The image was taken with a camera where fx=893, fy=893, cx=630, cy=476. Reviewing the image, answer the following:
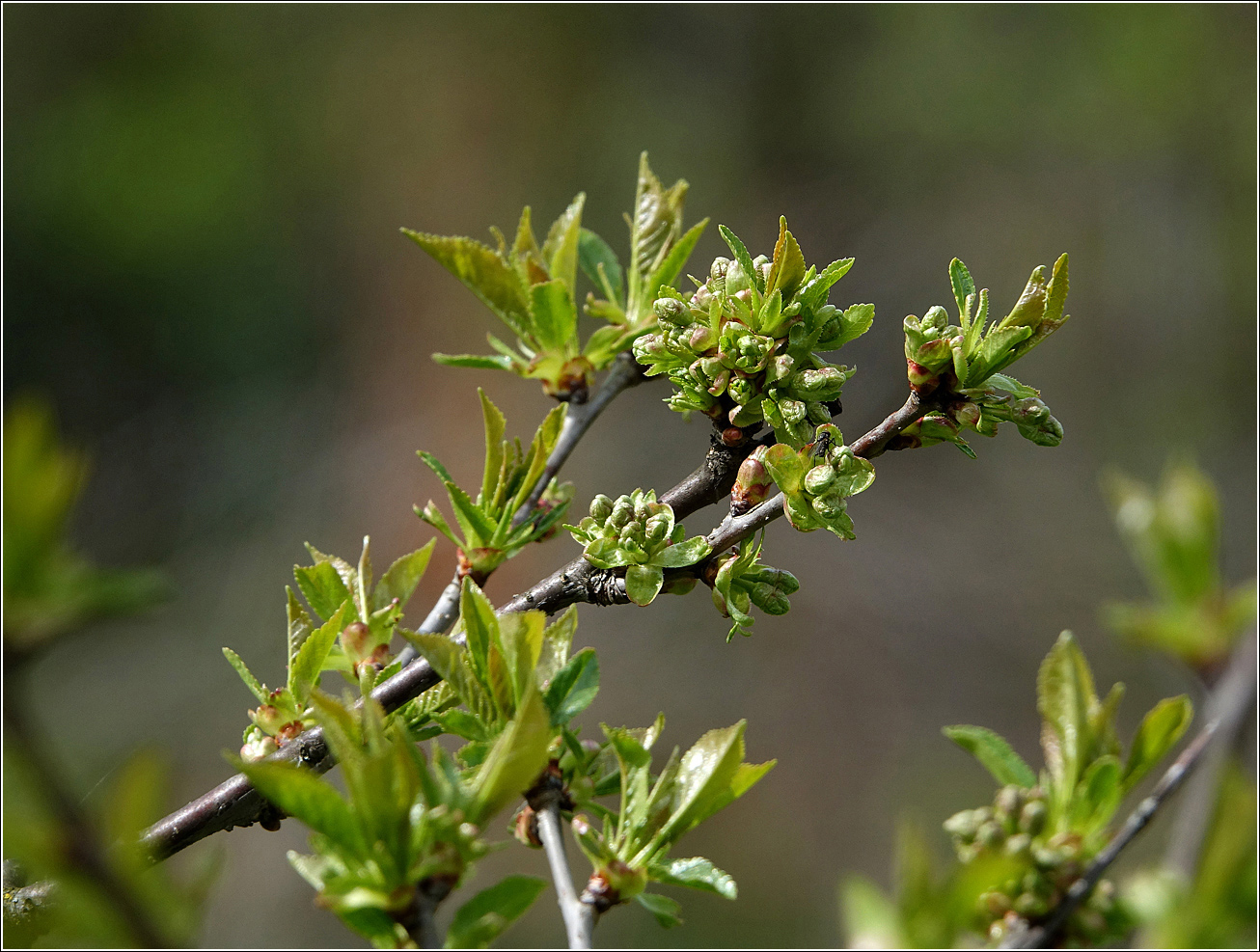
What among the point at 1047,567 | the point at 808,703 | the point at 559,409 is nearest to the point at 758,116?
the point at 1047,567

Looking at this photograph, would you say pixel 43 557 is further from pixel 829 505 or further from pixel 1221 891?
pixel 1221 891

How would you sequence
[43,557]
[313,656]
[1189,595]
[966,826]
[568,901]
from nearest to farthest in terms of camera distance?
[43,557], [568,901], [313,656], [966,826], [1189,595]

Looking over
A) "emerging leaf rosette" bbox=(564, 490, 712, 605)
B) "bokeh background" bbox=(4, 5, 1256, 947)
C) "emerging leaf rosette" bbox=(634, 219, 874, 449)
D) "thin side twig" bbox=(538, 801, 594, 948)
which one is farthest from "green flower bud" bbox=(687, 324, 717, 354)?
"bokeh background" bbox=(4, 5, 1256, 947)

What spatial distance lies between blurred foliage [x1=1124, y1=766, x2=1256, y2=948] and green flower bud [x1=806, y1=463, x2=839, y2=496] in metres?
0.32

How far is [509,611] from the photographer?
63 cm

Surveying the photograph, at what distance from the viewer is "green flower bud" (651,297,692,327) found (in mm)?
628

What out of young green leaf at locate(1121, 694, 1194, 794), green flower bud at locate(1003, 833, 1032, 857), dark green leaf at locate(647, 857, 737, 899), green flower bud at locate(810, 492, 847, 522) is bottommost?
green flower bud at locate(1003, 833, 1032, 857)

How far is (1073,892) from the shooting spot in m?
0.66

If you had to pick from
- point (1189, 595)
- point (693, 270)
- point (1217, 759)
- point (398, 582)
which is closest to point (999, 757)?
point (1217, 759)

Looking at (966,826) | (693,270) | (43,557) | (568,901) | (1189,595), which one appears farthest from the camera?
(693,270)

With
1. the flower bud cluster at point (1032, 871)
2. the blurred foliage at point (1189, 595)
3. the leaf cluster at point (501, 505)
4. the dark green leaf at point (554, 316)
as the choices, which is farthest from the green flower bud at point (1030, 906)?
the dark green leaf at point (554, 316)

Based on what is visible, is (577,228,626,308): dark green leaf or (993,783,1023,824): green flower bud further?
(577,228,626,308): dark green leaf

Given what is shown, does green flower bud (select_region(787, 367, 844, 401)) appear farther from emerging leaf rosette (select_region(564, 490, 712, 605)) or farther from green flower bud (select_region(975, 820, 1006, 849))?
green flower bud (select_region(975, 820, 1006, 849))

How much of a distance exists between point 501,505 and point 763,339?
0.83 feet
